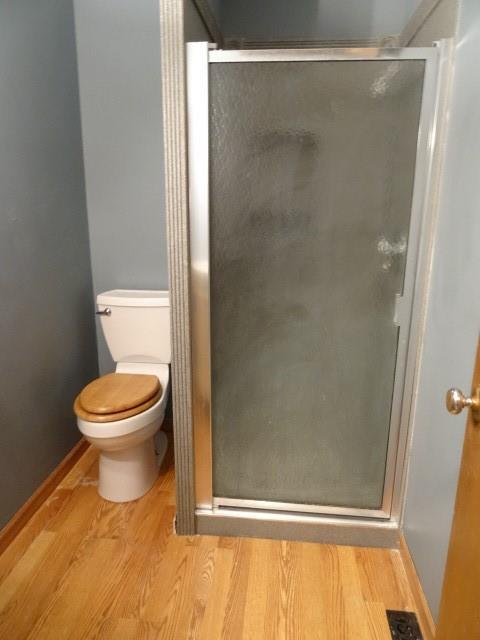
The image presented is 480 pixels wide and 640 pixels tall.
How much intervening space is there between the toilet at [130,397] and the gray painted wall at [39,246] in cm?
21

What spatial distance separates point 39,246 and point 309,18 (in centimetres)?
166

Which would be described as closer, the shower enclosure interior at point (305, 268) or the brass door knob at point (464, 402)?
the brass door knob at point (464, 402)

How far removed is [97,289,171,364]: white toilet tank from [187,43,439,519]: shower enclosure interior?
56cm

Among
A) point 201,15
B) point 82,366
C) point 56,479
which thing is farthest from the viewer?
point 82,366

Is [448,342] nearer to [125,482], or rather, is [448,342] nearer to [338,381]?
[338,381]

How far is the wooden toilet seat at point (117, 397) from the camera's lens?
67.2 inches

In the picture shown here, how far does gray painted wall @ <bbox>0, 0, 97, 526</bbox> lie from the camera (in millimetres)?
1604

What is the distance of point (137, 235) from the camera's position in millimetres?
2232

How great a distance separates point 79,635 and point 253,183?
1.51 m

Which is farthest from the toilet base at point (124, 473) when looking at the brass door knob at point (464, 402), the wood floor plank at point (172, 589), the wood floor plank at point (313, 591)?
the brass door knob at point (464, 402)

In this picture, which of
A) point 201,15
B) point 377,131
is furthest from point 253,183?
point 201,15

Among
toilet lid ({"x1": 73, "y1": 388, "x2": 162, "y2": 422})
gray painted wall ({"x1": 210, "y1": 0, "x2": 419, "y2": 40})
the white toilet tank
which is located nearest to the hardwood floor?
toilet lid ({"x1": 73, "y1": 388, "x2": 162, "y2": 422})

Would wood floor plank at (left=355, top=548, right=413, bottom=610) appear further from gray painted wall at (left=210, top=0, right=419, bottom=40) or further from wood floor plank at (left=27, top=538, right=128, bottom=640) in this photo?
gray painted wall at (left=210, top=0, right=419, bottom=40)

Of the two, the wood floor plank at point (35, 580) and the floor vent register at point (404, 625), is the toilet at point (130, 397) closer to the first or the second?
the wood floor plank at point (35, 580)
